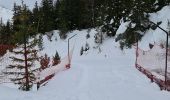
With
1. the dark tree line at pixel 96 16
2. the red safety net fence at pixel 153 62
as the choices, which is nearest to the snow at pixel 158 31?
the dark tree line at pixel 96 16

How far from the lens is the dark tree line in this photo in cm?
6575

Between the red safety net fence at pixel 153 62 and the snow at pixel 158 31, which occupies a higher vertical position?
the snow at pixel 158 31

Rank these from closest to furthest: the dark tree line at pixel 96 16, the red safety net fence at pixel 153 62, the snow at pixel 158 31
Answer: the red safety net fence at pixel 153 62, the snow at pixel 158 31, the dark tree line at pixel 96 16

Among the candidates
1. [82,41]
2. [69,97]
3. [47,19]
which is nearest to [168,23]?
[82,41]

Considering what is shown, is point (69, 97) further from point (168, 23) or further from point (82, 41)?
point (82, 41)

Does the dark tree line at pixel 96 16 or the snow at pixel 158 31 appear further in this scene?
the dark tree line at pixel 96 16

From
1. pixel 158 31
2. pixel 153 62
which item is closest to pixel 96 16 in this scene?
pixel 158 31

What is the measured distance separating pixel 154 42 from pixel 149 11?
34.4ft

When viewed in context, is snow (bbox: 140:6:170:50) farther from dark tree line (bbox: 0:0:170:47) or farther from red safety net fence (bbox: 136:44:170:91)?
red safety net fence (bbox: 136:44:170:91)

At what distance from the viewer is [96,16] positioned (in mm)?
91062

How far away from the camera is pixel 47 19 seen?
9681cm

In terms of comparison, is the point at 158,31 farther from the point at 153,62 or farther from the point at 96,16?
the point at 96,16

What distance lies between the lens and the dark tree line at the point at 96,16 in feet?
216

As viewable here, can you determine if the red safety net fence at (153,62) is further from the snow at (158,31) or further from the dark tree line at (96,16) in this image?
the dark tree line at (96,16)
